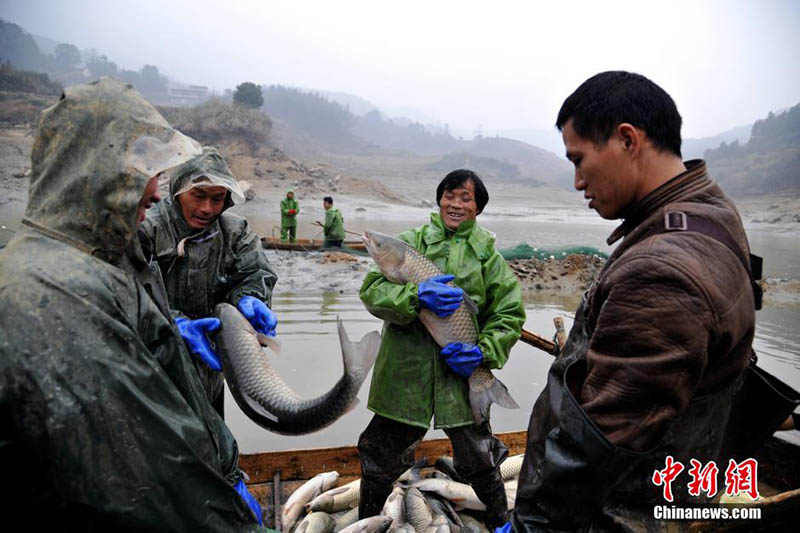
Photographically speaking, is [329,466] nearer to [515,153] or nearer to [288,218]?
[288,218]

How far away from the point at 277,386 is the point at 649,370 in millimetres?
1762

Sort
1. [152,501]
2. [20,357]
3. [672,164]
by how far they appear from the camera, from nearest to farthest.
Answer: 1. [20,357]
2. [152,501]
3. [672,164]

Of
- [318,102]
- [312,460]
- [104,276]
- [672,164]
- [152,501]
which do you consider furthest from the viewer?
[318,102]

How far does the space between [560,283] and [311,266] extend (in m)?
6.40

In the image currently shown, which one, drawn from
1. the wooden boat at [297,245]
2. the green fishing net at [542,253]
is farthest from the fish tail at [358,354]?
the wooden boat at [297,245]

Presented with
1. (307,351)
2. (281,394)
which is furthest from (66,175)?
(307,351)

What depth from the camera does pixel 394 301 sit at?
309 centimetres

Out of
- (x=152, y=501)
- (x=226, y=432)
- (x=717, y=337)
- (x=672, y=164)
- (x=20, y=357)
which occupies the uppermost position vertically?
(x=672, y=164)

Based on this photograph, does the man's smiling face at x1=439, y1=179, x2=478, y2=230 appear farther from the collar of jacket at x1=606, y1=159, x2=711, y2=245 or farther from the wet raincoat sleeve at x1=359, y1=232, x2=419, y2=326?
the collar of jacket at x1=606, y1=159, x2=711, y2=245

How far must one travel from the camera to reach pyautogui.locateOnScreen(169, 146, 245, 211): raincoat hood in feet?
9.36

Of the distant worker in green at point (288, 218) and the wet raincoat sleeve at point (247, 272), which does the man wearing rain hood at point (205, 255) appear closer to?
the wet raincoat sleeve at point (247, 272)

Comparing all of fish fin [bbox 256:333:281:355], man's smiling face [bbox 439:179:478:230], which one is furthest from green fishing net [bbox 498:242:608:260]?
fish fin [bbox 256:333:281:355]

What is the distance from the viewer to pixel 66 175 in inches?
55.5

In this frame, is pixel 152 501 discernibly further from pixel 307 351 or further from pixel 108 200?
pixel 307 351
